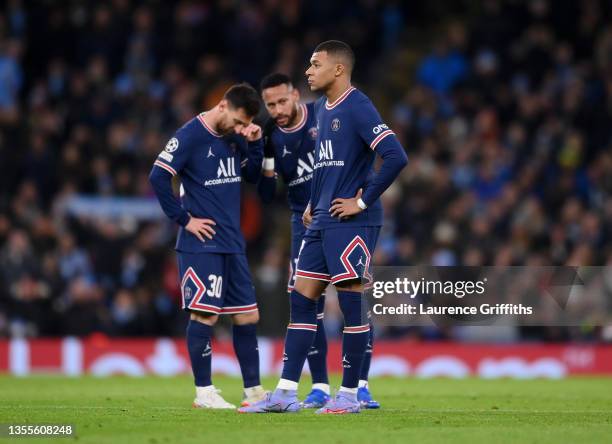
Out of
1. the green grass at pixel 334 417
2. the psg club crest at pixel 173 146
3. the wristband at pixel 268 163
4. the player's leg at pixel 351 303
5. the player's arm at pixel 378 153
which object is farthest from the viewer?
the wristband at pixel 268 163

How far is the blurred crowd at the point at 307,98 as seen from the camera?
19.0m

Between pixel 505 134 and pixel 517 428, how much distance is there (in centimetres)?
1299

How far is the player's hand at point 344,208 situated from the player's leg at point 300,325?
267 millimetres

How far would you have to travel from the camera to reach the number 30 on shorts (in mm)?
10336

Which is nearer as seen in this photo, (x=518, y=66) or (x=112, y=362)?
(x=112, y=362)

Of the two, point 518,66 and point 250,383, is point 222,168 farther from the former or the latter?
point 518,66

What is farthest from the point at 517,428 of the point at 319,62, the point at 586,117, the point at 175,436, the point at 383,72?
Result: the point at 383,72

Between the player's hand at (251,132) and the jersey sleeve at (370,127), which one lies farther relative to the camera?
the player's hand at (251,132)

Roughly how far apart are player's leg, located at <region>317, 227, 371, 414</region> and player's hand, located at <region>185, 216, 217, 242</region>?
1.26 meters

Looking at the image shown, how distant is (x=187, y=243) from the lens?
10484mm

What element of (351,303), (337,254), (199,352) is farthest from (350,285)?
(199,352)

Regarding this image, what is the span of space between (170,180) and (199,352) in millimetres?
1501
